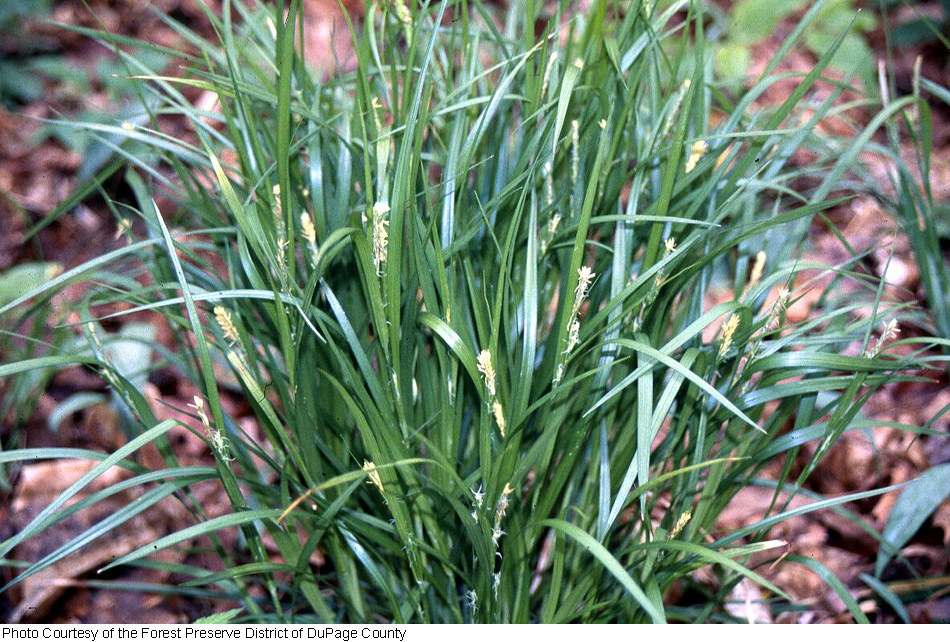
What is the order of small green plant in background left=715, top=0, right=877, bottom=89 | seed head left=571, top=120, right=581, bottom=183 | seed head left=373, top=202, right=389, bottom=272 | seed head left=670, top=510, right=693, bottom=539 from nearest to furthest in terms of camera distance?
1. seed head left=373, top=202, right=389, bottom=272
2. seed head left=670, top=510, right=693, bottom=539
3. seed head left=571, top=120, right=581, bottom=183
4. small green plant in background left=715, top=0, right=877, bottom=89

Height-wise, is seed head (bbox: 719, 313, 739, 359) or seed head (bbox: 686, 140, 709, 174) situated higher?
seed head (bbox: 686, 140, 709, 174)

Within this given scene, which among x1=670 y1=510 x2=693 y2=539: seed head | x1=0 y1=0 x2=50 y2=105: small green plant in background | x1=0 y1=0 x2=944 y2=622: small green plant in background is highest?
x1=0 y1=0 x2=50 y2=105: small green plant in background

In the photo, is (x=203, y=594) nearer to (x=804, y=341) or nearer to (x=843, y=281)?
(x=804, y=341)

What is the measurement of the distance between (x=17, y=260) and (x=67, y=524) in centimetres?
98

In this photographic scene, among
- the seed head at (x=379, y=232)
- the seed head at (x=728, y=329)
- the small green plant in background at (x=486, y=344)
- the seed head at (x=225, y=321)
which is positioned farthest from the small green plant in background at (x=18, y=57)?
the seed head at (x=728, y=329)

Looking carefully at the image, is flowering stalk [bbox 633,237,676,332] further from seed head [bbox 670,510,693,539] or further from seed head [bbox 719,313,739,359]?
seed head [bbox 670,510,693,539]

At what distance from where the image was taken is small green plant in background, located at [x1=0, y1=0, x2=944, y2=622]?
923 millimetres

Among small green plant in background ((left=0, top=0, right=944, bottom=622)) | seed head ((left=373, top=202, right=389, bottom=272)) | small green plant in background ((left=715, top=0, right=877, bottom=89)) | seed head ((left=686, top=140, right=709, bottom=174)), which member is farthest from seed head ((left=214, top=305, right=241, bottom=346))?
small green plant in background ((left=715, top=0, right=877, bottom=89))

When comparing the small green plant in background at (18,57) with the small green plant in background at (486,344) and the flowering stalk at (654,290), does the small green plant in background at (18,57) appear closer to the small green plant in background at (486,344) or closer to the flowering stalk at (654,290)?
the small green plant in background at (486,344)

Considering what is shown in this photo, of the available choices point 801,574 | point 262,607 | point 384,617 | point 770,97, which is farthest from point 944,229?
point 262,607

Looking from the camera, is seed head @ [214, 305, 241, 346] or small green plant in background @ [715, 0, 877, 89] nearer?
seed head @ [214, 305, 241, 346]

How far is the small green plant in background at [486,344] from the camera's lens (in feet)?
3.03

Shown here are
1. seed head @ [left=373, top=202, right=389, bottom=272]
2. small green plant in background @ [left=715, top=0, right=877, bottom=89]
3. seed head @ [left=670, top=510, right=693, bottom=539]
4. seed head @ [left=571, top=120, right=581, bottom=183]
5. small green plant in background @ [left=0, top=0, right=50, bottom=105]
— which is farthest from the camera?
small green plant in background @ [left=715, top=0, right=877, bottom=89]

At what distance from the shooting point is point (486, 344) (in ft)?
3.18
